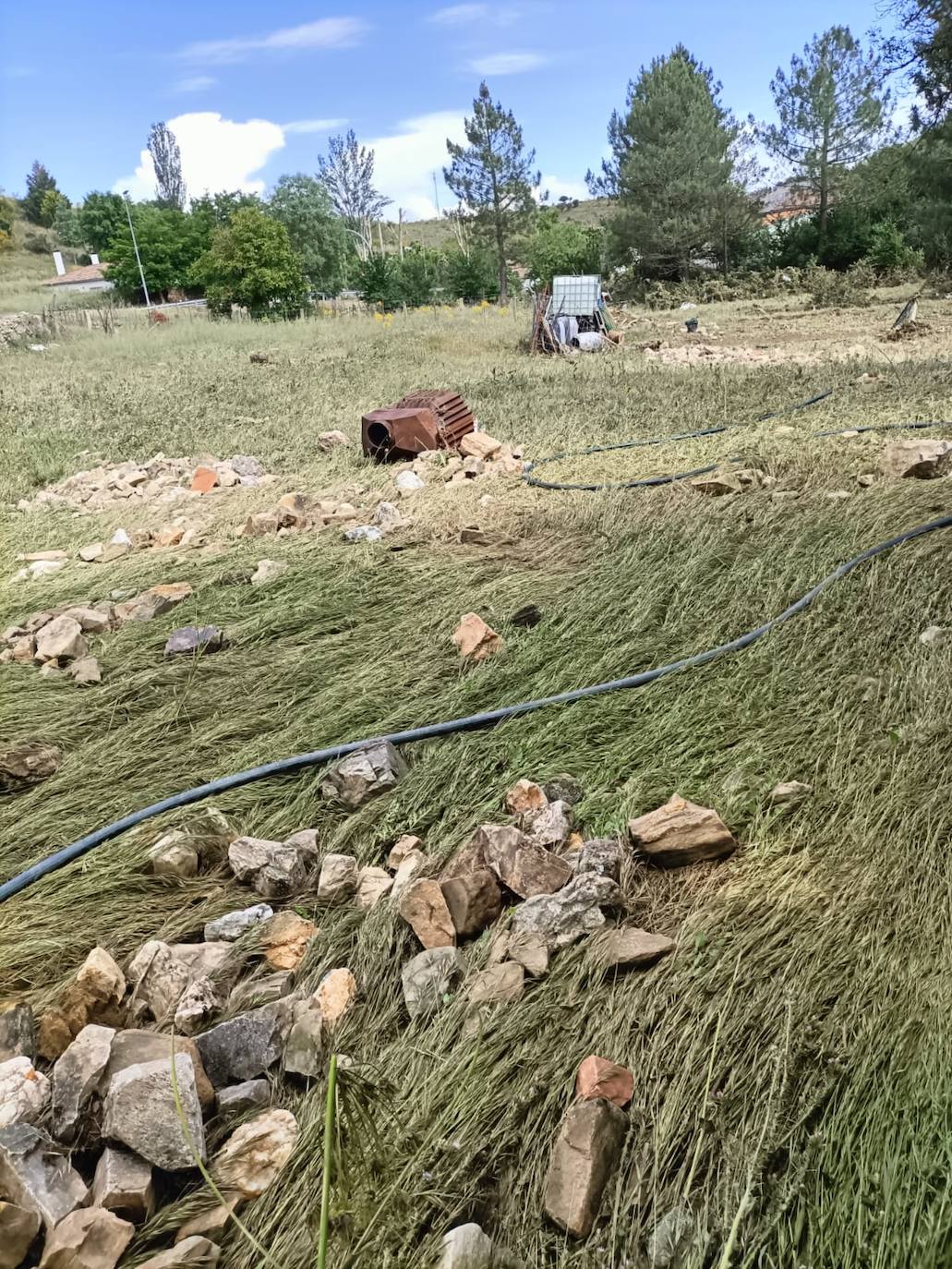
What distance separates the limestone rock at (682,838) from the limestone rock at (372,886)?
68 cm

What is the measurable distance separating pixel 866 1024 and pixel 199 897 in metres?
1.71

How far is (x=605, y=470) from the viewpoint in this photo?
5898mm

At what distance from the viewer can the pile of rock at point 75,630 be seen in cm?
377

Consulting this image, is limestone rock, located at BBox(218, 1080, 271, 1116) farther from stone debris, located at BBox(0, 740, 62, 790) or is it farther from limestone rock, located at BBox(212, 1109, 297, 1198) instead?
stone debris, located at BBox(0, 740, 62, 790)

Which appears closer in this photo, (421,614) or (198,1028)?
(198,1028)

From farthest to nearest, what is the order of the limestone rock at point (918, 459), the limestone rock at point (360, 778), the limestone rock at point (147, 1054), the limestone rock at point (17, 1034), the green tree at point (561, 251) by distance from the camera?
the green tree at point (561, 251) → the limestone rock at point (918, 459) → the limestone rock at point (360, 778) → the limestone rock at point (17, 1034) → the limestone rock at point (147, 1054)

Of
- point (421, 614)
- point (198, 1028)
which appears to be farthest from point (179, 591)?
point (198, 1028)

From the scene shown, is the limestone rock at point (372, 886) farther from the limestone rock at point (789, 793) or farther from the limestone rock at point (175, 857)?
the limestone rock at point (789, 793)

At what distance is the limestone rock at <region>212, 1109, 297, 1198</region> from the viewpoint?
157cm

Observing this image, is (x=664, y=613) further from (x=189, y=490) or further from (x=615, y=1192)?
(x=189, y=490)

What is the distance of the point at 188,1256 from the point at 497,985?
0.75m

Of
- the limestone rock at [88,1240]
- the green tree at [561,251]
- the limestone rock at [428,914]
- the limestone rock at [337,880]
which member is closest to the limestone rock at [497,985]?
the limestone rock at [428,914]

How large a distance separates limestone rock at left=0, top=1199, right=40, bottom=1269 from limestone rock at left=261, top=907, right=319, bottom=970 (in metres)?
0.73

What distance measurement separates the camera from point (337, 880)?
7.61 ft
